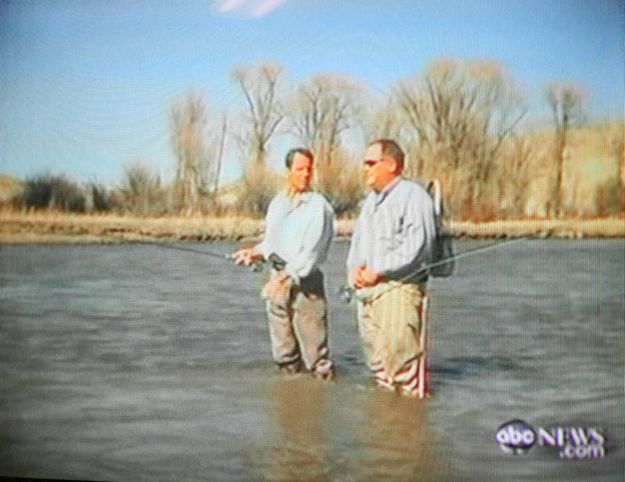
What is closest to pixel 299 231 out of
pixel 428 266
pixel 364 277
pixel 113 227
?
pixel 364 277

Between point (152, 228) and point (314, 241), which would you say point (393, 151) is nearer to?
point (314, 241)

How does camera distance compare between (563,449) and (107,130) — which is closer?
(563,449)

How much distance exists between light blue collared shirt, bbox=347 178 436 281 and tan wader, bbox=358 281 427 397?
33 millimetres

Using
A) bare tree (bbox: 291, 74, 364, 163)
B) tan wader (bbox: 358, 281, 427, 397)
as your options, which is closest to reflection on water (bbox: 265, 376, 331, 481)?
tan wader (bbox: 358, 281, 427, 397)

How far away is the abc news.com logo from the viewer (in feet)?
8.11

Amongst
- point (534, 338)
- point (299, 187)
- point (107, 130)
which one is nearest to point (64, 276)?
point (107, 130)

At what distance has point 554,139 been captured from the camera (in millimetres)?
2492

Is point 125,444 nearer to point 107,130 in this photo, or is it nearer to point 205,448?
point 205,448

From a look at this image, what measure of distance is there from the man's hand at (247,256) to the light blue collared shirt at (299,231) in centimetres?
1

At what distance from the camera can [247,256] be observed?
104 inches

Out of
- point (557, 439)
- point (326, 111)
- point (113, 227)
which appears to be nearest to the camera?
point (557, 439)

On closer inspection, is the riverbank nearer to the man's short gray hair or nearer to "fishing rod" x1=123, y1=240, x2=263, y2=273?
"fishing rod" x1=123, y1=240, x2=263, y2=273

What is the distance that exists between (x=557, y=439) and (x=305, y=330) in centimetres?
51

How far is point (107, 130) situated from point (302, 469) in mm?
753
